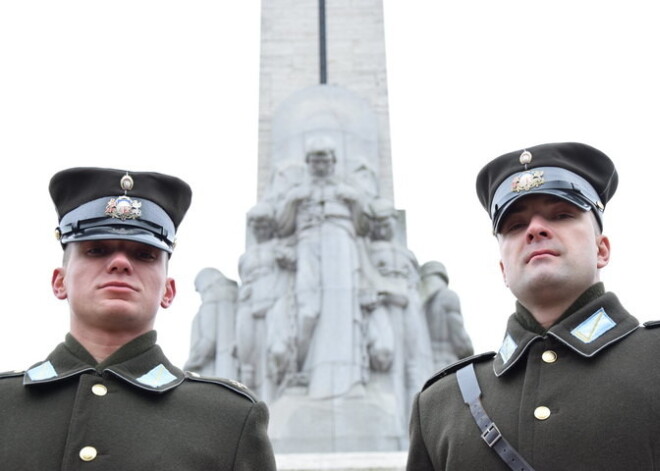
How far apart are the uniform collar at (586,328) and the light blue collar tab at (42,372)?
4.67ft

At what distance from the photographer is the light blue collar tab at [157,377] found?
2922 mm

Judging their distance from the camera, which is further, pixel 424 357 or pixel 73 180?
pixel 424 357

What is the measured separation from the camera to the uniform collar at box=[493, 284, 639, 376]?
9.11 ft

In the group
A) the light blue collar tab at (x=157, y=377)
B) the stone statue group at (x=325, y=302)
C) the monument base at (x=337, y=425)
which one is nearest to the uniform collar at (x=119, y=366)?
the light blue collar tab at (x=157, y=377)

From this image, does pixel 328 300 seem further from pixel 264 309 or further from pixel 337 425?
pixel 337 425

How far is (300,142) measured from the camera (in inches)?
464

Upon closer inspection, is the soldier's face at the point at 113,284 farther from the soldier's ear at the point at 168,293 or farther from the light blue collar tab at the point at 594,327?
the light blue collar tab at the point at 594,327

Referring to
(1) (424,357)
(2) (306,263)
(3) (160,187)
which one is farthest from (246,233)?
(3) (160,187)

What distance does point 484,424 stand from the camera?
282 centimetres

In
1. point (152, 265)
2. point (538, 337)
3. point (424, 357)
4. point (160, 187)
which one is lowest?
point (538, 337)

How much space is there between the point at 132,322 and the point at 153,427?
1.10ft

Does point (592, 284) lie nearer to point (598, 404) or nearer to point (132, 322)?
point (598, 404)

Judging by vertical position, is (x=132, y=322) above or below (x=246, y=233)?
below

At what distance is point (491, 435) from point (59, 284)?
149 cm
